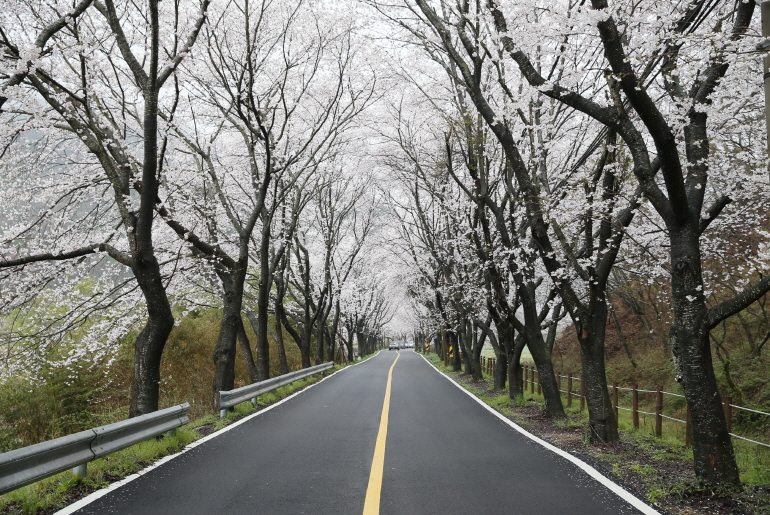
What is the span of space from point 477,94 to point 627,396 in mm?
15726

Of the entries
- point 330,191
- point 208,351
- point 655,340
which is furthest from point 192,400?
point 655,340

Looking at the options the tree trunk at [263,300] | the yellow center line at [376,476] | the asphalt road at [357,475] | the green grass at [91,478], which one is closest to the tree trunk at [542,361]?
the asphalt road at [357,475]

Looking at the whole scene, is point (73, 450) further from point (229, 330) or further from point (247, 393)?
point (229, 330)

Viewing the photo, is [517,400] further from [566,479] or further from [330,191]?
[330,191]

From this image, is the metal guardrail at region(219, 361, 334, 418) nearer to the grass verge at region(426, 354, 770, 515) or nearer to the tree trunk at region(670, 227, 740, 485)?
the grass verge at region(426, 354, 770, 515)

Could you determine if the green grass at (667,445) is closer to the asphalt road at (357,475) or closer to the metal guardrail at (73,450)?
the asphalt road at (357,475)

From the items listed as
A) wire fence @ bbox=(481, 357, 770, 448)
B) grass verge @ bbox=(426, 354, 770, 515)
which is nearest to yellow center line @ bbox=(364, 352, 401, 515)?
grass verge @ bbox=(426, 354, 770, 515)

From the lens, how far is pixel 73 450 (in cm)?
586

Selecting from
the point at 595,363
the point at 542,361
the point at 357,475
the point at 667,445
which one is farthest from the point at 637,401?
the point at 357,475

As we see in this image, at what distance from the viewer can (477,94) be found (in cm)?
959

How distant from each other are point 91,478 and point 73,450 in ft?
1.52

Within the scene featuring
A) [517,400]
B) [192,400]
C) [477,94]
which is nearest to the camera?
[477,94]

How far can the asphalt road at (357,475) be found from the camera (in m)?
5.24

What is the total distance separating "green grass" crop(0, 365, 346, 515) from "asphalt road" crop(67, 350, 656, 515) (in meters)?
0.30
